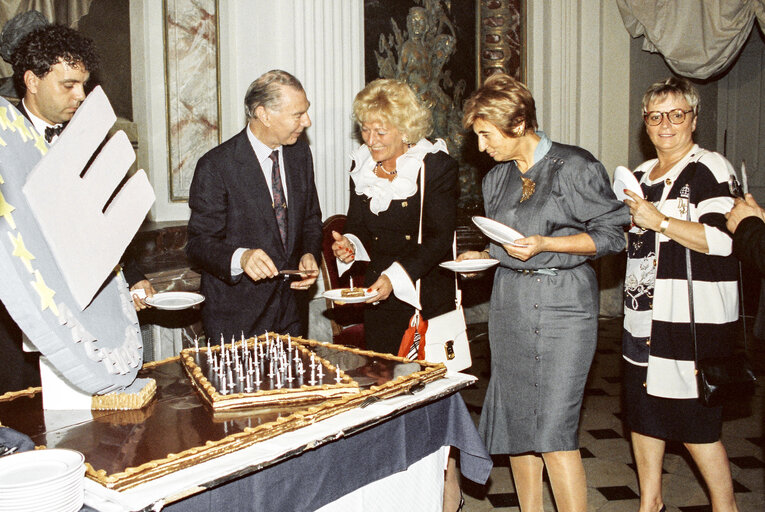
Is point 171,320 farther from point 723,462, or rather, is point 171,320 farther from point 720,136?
point 720,136

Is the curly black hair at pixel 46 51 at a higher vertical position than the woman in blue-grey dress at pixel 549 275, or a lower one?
higher

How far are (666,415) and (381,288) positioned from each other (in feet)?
4.26

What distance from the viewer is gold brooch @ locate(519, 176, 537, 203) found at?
8.77 feet

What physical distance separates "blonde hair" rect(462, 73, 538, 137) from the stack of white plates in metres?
1.85

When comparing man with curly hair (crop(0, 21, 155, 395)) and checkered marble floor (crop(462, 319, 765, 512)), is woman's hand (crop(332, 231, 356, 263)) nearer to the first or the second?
man with curly hair (crop(0, 21, 155, 395))

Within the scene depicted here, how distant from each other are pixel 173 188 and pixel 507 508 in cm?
298

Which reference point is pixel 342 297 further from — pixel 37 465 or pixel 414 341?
pixel 37 465

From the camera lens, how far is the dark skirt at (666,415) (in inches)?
109

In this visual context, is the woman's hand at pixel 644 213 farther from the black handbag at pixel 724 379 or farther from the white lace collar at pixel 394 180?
the white lace collar at pixel 394 180

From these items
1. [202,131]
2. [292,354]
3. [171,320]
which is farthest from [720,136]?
[292,354]

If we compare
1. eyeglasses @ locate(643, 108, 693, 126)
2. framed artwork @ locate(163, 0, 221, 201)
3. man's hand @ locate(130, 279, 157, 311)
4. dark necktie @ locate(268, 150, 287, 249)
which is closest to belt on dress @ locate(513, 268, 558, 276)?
eyeglasses @ locate(643, 108, 693, 126)

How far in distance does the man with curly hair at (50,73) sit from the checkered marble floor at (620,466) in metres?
2.60

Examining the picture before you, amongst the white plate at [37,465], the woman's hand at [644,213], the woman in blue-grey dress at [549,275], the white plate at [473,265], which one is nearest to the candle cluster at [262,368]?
the white plate at [37,465]

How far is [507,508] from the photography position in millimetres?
3445
